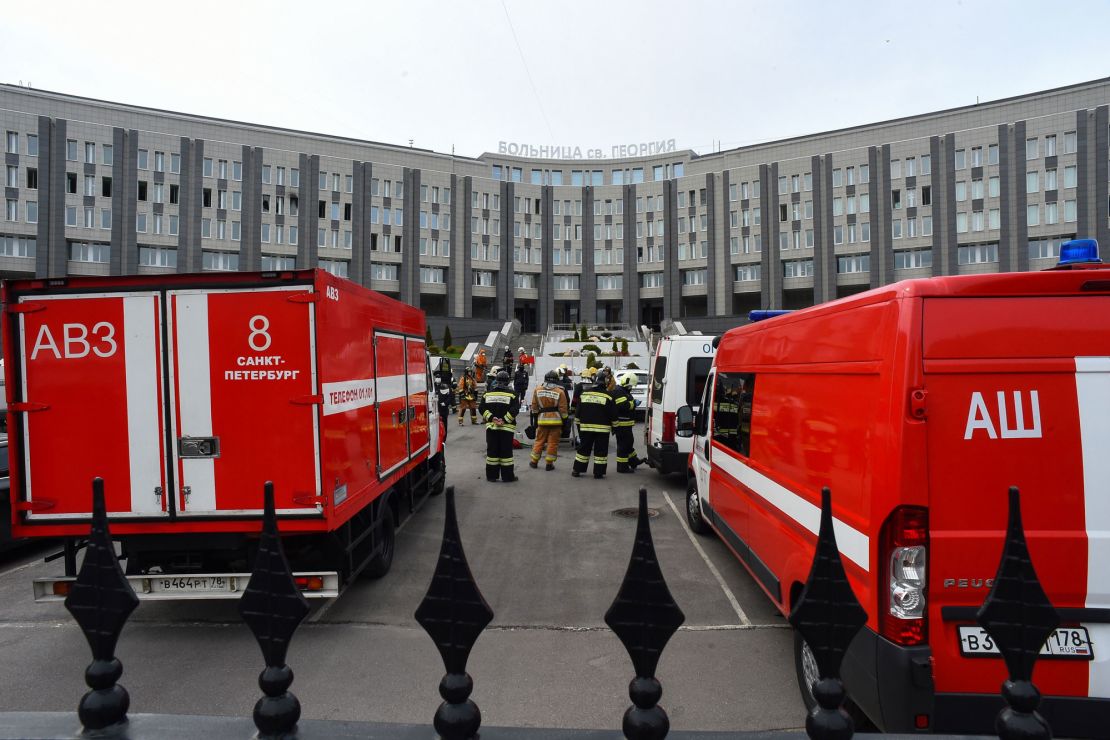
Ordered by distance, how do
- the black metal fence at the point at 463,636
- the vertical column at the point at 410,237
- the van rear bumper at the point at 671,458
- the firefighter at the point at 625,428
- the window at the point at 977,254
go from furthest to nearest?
the vertical column at the point at 410,237 < the window at the point at 977,254 < the firefighter at the point at 625,428 < the van rear bumper at the point at 671,458 < the black metal fence at the point at 463,636

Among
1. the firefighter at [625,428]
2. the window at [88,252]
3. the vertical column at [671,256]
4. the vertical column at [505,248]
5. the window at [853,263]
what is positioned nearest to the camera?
the firefighter at [625,428]

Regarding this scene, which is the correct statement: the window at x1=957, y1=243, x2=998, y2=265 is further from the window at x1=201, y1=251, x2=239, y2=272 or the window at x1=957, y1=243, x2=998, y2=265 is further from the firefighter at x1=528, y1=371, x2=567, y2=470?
the window at x1=201, y1=251, x2=239, y2=272

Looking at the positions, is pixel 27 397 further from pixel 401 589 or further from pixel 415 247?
pixel 415 247

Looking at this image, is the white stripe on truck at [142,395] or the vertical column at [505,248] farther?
the vertical column at [505,248]

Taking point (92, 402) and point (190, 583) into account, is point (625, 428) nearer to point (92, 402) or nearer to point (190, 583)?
point (190, 583)

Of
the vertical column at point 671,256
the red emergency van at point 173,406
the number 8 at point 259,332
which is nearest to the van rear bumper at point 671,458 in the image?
the red emergency van at point 173,406

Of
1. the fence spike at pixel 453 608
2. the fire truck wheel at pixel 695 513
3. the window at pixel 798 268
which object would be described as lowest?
the fire truck wheel at pixel 695 513

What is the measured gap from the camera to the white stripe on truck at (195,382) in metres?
4.79

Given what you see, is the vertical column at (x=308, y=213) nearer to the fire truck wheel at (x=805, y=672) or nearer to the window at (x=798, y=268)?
the window at (x=798, y=268)

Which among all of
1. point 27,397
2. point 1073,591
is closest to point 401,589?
point 27,397

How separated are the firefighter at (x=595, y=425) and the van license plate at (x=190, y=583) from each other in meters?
7.45

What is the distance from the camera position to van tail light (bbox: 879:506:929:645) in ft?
9.02

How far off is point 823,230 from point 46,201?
181ft

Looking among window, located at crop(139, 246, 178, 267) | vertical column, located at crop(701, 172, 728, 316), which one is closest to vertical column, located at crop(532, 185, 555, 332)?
vertical column, located at crop(701, 172, 728, 316)
